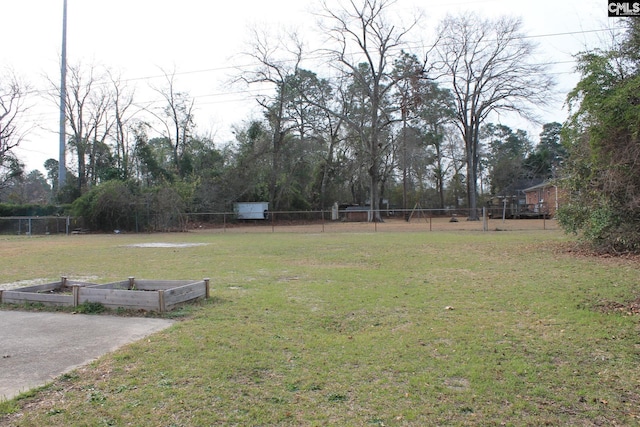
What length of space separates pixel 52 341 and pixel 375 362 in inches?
140

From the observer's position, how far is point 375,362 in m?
4.03

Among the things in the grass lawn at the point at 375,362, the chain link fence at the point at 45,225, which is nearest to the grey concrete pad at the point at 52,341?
the grass lawn at the point at 375,362

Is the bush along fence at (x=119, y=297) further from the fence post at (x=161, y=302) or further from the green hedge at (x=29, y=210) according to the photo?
the green hedge at (x=29, y=210)

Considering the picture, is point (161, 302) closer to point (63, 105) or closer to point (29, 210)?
point (29, 210)

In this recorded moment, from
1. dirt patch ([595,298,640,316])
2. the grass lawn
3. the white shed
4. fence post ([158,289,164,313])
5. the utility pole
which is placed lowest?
the grass lawn

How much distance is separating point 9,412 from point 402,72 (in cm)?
3925

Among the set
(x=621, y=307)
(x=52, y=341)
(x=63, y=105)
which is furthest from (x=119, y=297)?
(x=63, y=105)

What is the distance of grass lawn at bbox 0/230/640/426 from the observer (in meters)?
3.04

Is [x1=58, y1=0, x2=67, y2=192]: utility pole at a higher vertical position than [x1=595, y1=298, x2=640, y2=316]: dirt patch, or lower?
higher

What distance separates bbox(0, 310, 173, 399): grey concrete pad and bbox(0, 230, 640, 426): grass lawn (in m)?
0.27

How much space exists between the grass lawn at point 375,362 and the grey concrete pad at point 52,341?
27 centimetres

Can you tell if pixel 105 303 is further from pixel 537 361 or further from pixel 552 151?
pixel 552 151

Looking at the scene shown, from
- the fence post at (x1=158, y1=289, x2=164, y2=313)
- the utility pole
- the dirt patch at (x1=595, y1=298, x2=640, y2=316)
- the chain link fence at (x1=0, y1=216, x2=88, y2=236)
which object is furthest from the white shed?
the dirt patch at (x1=595, y1=298, x2=640, y2=316)

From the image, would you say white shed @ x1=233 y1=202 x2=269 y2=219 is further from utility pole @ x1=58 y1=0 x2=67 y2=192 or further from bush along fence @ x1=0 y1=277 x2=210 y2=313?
bush along fence @ x1=0 y1=277 x2=210 y2=313
